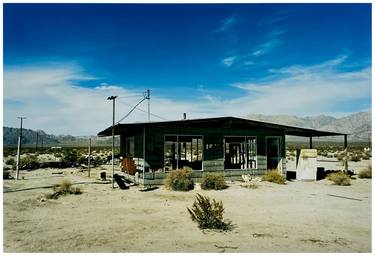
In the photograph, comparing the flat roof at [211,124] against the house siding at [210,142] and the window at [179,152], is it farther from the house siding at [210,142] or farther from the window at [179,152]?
the window at [179,152]

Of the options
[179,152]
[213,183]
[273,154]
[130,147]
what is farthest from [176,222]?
[130,147]

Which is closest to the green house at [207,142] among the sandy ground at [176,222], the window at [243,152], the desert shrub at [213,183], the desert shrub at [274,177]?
the window at [243,152]

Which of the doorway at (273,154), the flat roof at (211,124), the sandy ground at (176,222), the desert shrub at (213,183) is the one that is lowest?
the sandy ground at (176,222)

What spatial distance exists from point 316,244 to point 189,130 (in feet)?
31.6

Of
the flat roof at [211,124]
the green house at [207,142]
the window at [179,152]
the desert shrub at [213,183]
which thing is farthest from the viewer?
the window at [179,152]

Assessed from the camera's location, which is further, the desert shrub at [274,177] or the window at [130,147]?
the window at [130,147]

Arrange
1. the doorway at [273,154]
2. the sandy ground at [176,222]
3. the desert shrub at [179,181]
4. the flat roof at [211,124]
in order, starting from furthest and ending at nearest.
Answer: the doorway at [273,154] < the flat roof at [211,124] < the desert shrub at [179,181] < the sandy ground at [176,222]

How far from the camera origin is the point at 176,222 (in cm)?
834

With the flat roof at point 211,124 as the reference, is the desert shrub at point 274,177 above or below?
below

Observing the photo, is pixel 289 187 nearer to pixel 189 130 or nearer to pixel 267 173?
pixel 267 173

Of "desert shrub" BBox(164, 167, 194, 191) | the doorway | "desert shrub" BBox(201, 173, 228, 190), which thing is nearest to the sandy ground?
"desert shrub" BBox(164, 167, 194, 191)

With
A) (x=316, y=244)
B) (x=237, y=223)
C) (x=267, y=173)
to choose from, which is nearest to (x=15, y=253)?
(x=237, y=223)

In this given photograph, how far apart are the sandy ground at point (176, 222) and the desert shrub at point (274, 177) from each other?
8.81ft

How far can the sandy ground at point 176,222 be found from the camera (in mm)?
6570
